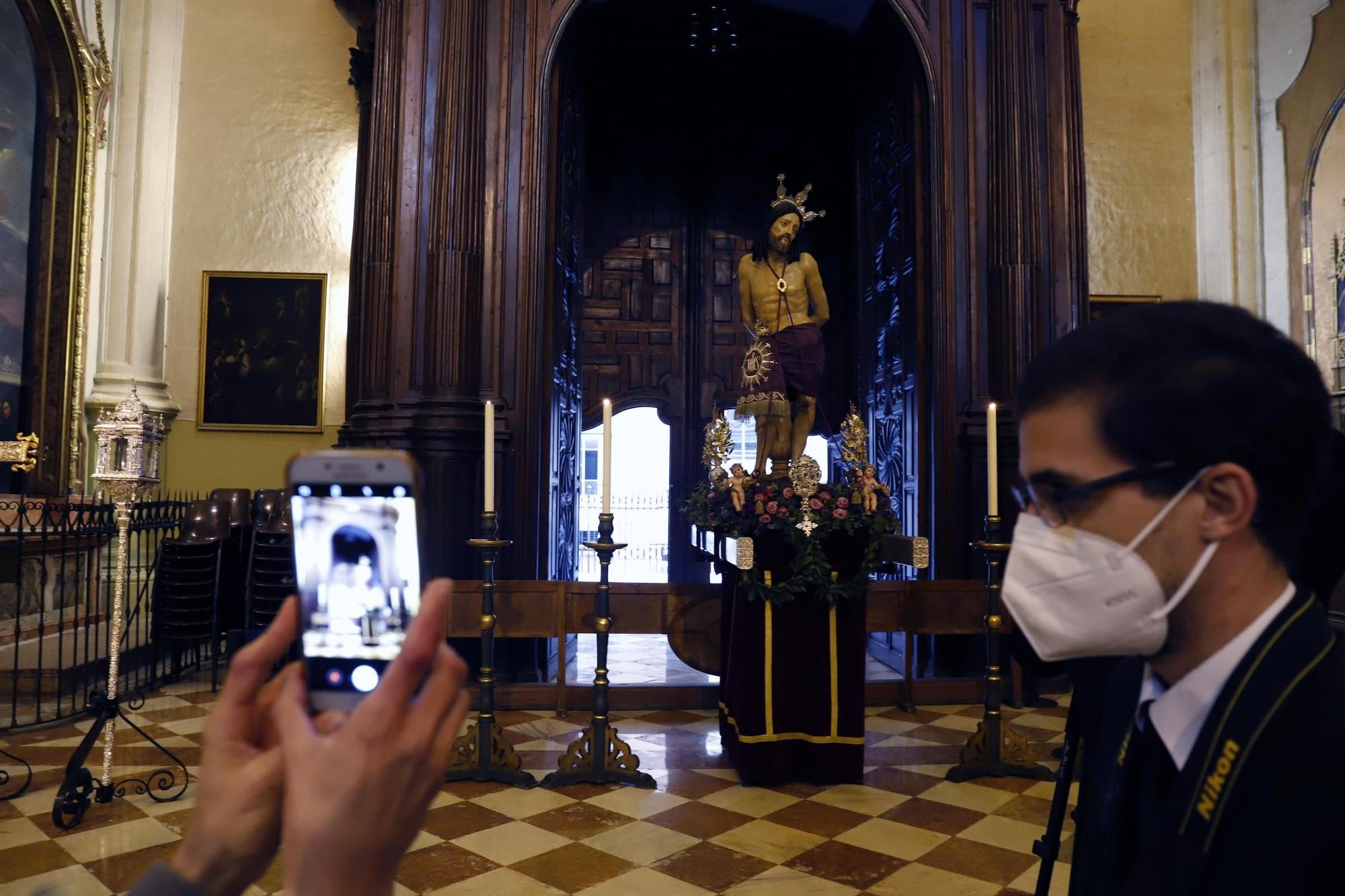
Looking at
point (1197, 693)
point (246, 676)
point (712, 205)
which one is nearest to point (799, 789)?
point (1197, 693)

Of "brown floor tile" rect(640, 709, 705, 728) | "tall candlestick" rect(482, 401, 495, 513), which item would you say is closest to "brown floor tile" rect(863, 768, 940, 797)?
"brown floor tile" rect(640, 709, 705, 728)

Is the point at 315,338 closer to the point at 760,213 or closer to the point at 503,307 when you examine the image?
the point at 503,307

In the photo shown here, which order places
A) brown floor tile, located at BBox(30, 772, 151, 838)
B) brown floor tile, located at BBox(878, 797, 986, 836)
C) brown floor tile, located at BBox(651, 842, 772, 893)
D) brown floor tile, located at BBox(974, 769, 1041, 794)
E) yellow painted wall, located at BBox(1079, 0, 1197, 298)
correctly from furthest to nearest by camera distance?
yellow painted wall, located at BBox(1079, 0, 1197, 298) → brown floor tile, located at BBox(974, 769, 1041, 794) → brown floor tile, located at BBox(878, 797, 986, 836) → brown floor tile, located at BBox(30, 772, 151, 838) → brown floor tile, located at BBox(651, 842, 772, 893)

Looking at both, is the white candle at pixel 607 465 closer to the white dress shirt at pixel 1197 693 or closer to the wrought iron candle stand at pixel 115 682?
the wrought iron candle stand at pixel 115 682

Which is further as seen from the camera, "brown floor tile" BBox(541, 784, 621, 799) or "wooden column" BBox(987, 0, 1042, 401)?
"wooden column" BBox(987, 0, 1042, 401)

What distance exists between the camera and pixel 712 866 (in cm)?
347

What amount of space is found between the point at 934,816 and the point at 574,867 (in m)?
1.71

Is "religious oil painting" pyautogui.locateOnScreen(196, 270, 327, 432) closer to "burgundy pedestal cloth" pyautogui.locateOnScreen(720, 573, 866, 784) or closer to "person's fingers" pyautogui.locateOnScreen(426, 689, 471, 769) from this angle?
"burgundy pedestal cloth" pyautogui.locateOnScreen(720, 573, 866, 784)

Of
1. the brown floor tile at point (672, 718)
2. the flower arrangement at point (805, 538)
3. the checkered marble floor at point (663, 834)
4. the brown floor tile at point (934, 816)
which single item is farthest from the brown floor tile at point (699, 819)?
the brown floor tile at point (672, 718)

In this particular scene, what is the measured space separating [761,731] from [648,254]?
801 centimetres

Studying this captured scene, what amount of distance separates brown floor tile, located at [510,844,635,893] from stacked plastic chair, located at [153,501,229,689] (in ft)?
12.8

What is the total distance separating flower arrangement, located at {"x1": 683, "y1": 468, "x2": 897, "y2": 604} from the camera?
456cm

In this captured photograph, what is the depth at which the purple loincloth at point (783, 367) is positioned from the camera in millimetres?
5512

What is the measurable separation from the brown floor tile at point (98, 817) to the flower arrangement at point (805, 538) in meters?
2.99
